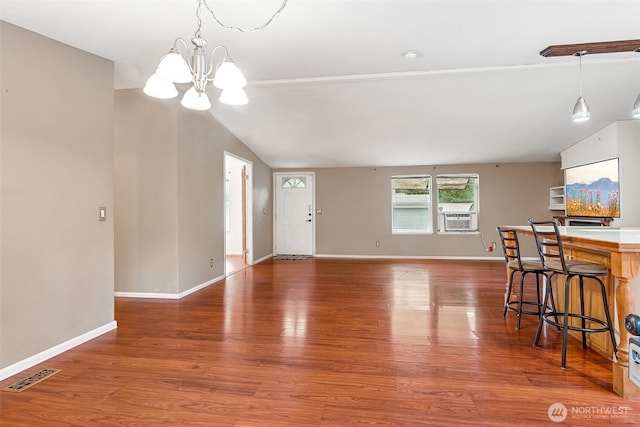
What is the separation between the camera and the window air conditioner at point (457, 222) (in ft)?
24.9

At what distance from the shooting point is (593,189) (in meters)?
5.79

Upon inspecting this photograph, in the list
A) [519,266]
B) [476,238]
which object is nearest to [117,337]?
[519,266]

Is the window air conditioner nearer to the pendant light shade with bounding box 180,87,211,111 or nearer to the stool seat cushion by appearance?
the stool seat cushion

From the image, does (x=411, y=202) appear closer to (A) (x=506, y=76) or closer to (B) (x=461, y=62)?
(A) (x=506, y=76)

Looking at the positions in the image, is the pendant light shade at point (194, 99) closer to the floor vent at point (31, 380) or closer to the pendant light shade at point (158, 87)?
the pendant light shade at point (158, 87)

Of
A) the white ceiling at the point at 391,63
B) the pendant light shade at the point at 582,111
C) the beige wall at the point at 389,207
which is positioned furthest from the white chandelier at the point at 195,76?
the beige wall at the point at 389,207

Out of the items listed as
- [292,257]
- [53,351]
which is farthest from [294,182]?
[53,351]

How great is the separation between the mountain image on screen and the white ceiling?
33.8 inches

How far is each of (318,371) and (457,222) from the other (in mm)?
6138

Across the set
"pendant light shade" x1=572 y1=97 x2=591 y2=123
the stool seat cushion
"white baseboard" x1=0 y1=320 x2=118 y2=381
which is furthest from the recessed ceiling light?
"white baseboard" x1=0 y1=320 x2=118 y2=381

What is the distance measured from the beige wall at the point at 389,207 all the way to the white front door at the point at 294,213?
21 cm

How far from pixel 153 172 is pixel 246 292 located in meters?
1.95

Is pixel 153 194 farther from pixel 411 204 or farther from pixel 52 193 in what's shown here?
pixel 411 204

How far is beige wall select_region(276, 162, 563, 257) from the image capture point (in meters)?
7.32
